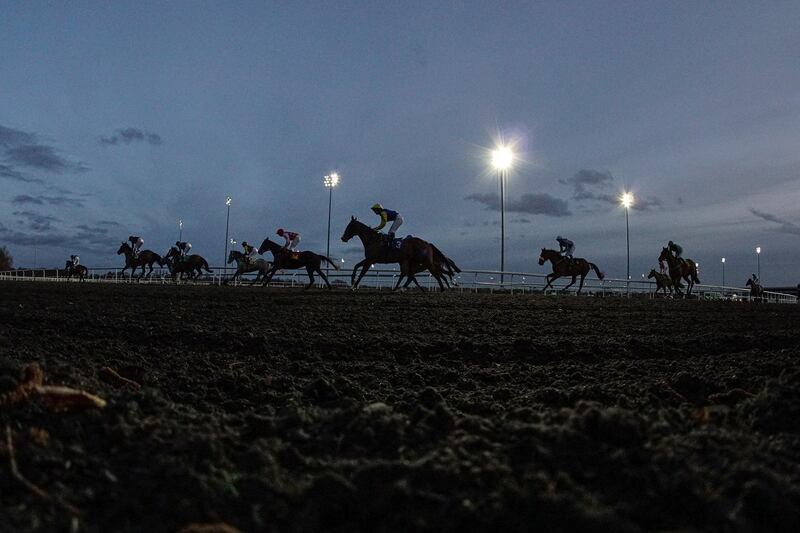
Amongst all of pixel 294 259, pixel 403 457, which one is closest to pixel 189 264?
pixel 294 259

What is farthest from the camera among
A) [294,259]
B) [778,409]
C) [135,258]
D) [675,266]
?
[135,258]

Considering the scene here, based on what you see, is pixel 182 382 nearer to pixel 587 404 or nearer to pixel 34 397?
pixel 34 397

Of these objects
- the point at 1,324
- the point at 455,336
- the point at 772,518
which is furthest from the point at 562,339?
the point at 1,324

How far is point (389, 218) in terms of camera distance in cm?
1911

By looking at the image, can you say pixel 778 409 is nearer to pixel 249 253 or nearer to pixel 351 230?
pixel 351 230

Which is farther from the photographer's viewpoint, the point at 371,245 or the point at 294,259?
the point at 294,259

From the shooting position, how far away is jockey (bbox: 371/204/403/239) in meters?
18.8

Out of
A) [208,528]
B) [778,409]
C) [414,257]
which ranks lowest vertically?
[208,528]

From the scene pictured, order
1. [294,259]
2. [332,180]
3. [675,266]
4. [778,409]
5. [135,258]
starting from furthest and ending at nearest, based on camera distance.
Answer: [332,180]
[135,258]
[675,266]
[294,259]
[778,409]

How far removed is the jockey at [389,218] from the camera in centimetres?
1881

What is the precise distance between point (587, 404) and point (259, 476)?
1653 mm

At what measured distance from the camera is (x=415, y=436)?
2.39 m

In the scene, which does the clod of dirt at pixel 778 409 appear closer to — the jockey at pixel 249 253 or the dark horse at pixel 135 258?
the jockey at pixel 249 253

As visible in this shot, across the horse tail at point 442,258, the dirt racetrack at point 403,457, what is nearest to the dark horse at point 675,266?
the horse tail at point 442,258
